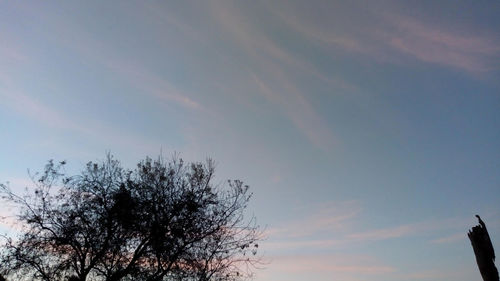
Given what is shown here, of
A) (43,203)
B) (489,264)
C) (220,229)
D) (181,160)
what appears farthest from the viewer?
(181,160)

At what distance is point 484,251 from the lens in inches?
581

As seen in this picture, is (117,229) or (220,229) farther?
(220,229)

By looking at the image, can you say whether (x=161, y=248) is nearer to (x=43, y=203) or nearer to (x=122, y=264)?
(x=122, y=264)

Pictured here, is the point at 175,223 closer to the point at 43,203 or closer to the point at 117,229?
the point at 117,229

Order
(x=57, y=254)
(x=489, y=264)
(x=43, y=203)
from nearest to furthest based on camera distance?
(x=489, y=264)
(x=57, y=254)
(x=43, y=203)

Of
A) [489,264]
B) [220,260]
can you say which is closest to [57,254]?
[220,260]

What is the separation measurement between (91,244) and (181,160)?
762cm

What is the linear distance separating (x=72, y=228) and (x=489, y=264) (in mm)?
20654

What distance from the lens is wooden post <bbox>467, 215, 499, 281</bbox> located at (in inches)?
570

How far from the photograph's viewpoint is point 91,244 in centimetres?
2075

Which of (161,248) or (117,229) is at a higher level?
(117,229)

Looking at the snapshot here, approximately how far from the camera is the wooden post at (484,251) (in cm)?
1448

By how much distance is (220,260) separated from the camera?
74.5ft

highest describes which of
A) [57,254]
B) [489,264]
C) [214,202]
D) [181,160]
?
[181,160]
